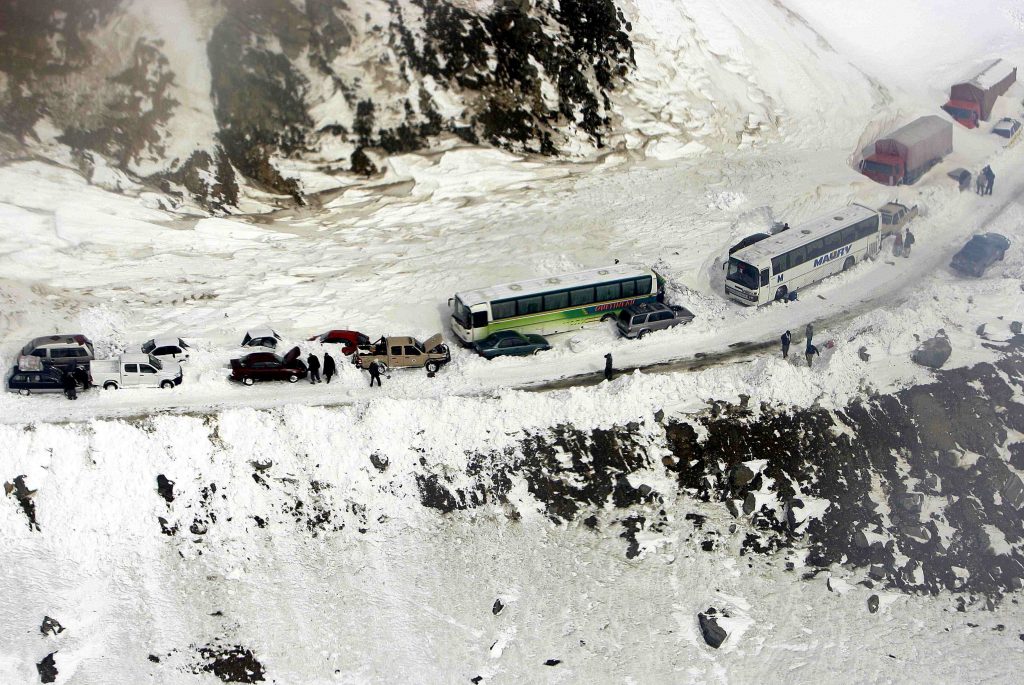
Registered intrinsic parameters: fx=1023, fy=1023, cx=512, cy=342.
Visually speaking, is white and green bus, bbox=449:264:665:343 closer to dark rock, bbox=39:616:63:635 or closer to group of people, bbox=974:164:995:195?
dark rock, bbox=39:616:63:635

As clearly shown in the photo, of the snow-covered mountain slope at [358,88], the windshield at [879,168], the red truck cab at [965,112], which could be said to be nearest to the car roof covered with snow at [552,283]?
the snow-covered mountain slope at [358,88]

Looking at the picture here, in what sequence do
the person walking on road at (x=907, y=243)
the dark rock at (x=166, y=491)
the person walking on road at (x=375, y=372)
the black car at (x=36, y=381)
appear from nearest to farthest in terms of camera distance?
the dark rock at (x=166, y=491) < the black car at (x=36, y=381) < the person walking on road at (x=375, y=372) < the person walking on road at (x=907, y=243)

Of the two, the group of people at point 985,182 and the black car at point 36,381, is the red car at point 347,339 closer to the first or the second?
the black car at point 36,381

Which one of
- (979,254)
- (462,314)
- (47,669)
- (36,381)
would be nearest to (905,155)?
(979,254)

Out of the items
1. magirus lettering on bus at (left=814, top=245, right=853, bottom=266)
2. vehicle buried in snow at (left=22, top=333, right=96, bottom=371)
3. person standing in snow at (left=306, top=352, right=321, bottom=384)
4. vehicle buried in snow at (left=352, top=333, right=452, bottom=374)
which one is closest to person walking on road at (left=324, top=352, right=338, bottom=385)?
person standing in snow at (left=306, top=352, right=321, bottom=384)

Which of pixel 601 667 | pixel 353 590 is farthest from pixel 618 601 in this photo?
pixel 353 590

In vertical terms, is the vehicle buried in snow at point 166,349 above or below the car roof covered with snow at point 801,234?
below
